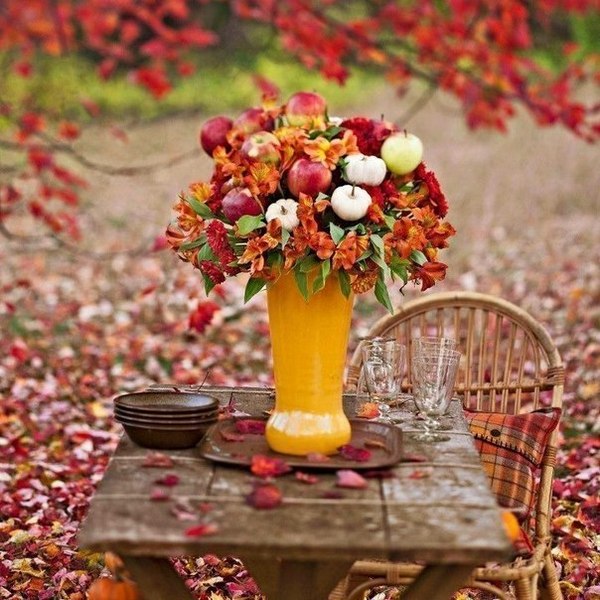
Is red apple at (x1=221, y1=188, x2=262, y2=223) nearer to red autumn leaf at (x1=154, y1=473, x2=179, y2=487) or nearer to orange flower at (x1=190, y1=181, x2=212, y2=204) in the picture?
orange flower at (x1=190, y1=181, x2=212, y2=204)

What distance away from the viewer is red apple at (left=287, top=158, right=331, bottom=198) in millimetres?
2008

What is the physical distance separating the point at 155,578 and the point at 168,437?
11.7 inches

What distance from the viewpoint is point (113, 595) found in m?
2.05

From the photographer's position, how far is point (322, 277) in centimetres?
204

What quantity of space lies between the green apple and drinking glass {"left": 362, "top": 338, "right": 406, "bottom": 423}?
1.69ft

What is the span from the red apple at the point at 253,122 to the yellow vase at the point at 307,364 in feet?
1.15

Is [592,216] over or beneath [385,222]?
beneath

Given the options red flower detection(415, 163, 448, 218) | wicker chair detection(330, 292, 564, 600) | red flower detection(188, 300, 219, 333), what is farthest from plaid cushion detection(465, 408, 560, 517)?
red flower detection(188, 300, 219, 333)

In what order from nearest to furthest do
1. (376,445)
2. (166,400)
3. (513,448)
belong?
(376,445), (166,400), (513,448)

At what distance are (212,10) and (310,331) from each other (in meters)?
9.93

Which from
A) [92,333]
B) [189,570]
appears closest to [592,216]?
[92,333]

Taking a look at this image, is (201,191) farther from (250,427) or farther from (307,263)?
(250,427)

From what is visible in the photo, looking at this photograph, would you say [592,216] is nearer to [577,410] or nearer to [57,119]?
[577,410]

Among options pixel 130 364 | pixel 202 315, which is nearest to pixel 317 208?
pixel 202 315
